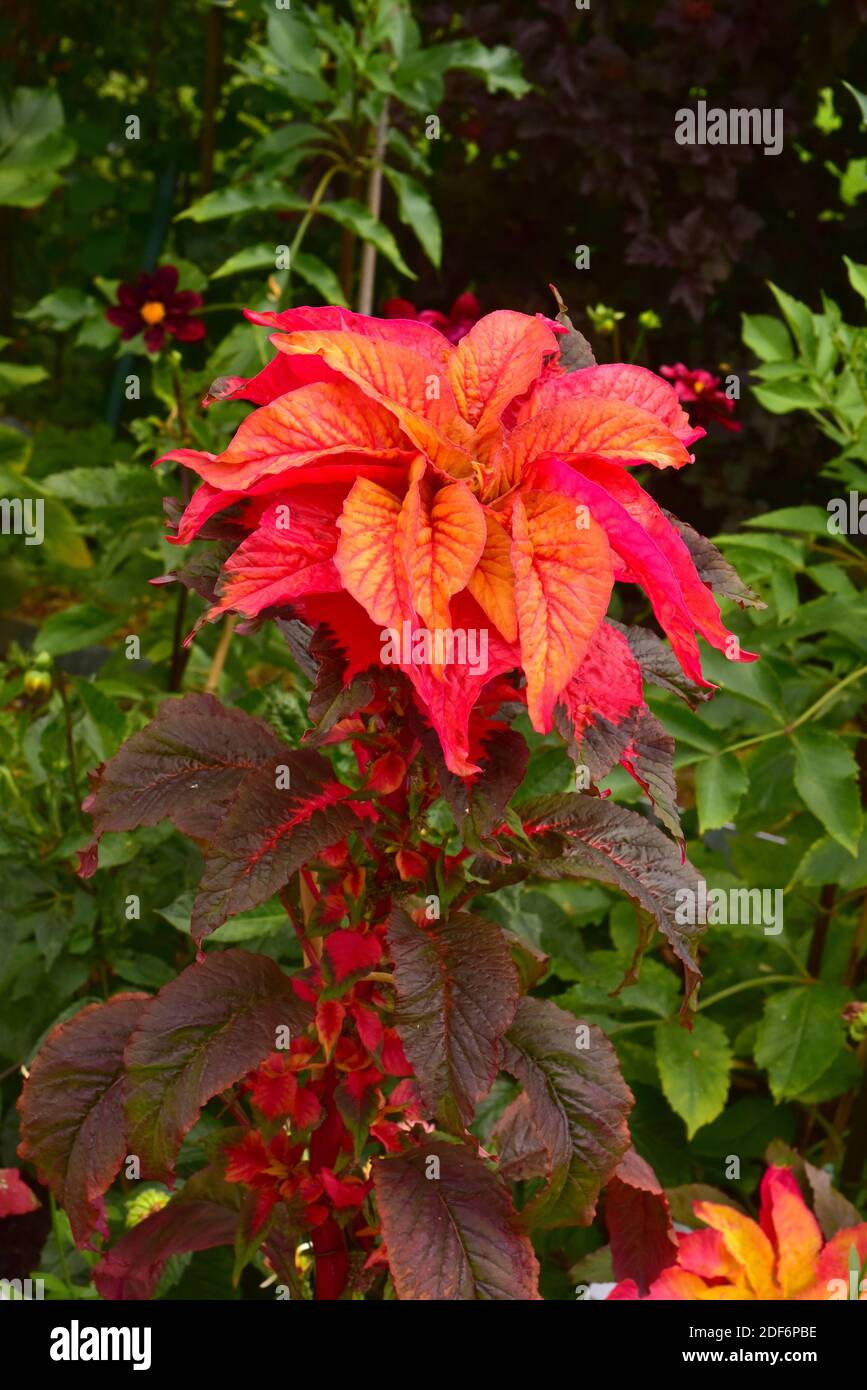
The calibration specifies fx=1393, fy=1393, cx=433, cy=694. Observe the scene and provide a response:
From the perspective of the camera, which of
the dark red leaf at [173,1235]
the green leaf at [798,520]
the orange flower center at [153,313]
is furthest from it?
the orange flower center at [153,313]

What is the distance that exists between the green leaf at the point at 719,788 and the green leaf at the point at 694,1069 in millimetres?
204

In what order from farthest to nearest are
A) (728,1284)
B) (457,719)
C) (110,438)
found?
(110,438) → (728,1284) → (457,719)

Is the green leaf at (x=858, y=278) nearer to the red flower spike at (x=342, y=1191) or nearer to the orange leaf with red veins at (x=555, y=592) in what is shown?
the orange leaf with red veins at (x=555, y=592)

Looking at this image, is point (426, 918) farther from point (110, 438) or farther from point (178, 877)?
point (110, 438)

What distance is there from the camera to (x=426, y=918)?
698 millimetres

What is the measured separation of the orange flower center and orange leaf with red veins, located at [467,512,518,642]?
1261 mm

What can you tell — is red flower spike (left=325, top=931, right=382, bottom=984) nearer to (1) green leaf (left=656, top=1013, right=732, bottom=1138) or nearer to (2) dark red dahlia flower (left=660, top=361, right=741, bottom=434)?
(1) green leaf (left=656, top=1013, right=732, bottom=1138)

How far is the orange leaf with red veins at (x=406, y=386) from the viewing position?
2.01 ft

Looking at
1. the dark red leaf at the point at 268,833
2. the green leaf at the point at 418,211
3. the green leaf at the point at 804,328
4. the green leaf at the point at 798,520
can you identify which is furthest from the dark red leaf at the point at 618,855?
the green leaf at the point at 418,211

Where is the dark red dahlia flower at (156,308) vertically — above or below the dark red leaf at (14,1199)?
above

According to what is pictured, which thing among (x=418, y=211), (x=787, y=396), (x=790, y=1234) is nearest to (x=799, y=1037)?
(x=790, y=1234)

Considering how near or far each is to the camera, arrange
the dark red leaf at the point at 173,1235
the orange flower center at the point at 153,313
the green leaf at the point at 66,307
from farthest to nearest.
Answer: the green leaf at the point at 66,307 < the orange flower center at the point at 153,313 < the dark red leaf at the point at 173,1235

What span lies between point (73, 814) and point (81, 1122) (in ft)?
2.20
